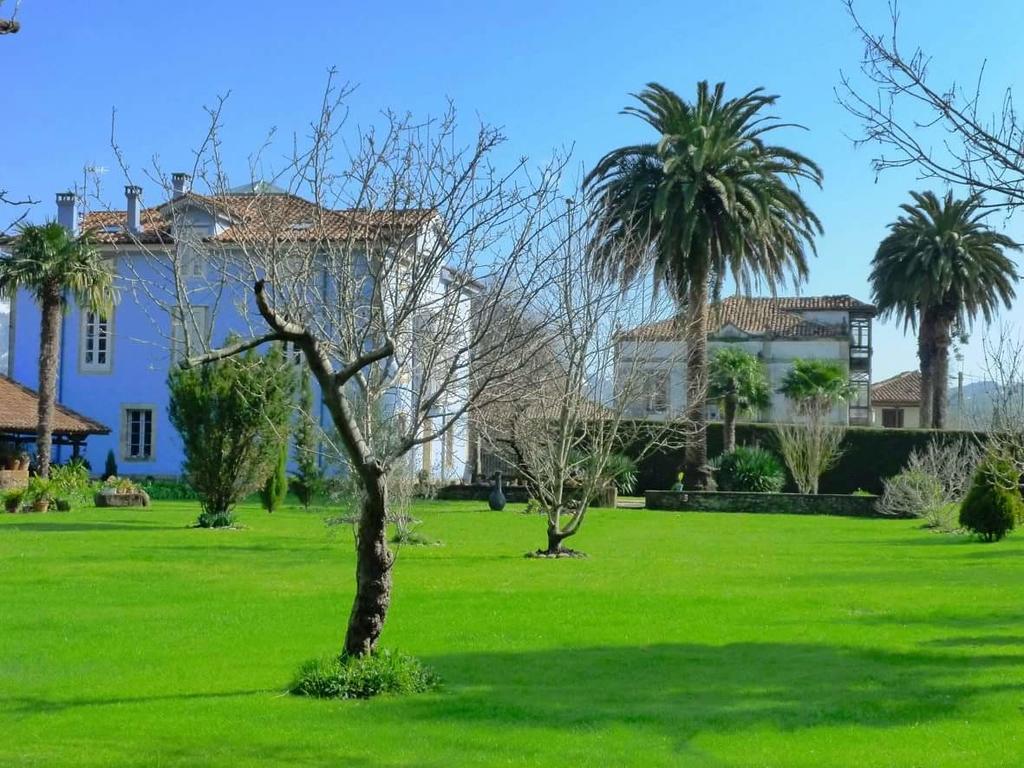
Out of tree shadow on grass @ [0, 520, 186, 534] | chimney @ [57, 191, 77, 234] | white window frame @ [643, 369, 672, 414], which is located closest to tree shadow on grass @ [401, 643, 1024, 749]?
white window frame @ [643, 369, 672, 414]

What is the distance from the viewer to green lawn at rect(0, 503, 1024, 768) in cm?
859

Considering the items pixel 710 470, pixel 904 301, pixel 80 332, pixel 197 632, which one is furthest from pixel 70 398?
pixel 197 632

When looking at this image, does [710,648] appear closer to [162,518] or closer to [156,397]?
[162,518]

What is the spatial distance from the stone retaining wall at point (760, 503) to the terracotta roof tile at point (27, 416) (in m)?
18.9

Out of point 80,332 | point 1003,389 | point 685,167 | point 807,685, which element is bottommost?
point 807,685

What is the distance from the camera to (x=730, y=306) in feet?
285

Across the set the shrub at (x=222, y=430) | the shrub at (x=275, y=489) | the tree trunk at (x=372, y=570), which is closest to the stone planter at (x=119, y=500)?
the shrub at (x=275, y=489)

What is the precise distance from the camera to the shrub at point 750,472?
44.3 m

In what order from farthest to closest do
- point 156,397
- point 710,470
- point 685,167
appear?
point 156,397, point 710,470, point 685,167

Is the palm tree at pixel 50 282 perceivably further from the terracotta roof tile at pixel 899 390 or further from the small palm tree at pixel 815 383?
the terracotta roof tile at pixel 899 390

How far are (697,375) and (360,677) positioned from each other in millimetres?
27609

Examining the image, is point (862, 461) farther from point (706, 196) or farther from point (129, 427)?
point (129, 427)

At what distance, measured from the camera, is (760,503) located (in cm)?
4056

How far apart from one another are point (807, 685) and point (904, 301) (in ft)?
145
